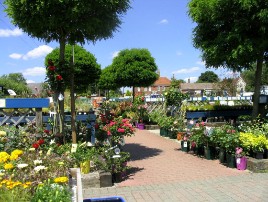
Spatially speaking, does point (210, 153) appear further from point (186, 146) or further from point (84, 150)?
point (84, 150)

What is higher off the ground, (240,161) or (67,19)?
(67,19)

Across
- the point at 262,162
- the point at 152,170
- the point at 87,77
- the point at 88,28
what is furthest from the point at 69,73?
the point at 87,77

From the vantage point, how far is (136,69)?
69.5 feet

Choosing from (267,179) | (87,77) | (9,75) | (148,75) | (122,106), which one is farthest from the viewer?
(9,75)

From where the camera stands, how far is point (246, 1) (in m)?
8.86

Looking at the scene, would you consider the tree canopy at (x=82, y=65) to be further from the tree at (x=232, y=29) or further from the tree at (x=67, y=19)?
the tree at (x=67, y=19)

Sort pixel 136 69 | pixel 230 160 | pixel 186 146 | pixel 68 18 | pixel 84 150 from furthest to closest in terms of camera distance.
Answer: pixel 136 69 < pixel 186 146 < pixel 230 160 < pixel 84 150 < pixel 68 18

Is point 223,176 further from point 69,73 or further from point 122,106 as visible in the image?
point 122,106

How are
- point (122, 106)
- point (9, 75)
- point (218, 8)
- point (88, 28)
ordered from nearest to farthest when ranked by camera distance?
point (88, 28) → point (218, 8) → point (122, 106) → point (9, 75)

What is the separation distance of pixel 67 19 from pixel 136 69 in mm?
14646

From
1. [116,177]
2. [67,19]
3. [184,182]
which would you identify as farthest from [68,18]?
[184,182]

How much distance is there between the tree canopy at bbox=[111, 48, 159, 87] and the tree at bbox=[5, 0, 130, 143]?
1359 cm

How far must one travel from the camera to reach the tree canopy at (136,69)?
2114 cm

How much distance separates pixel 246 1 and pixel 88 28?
4743 mm
